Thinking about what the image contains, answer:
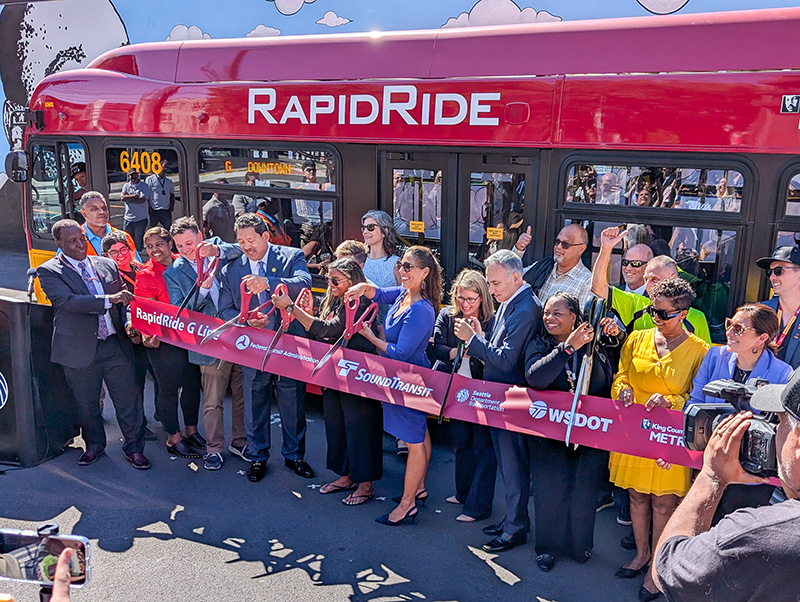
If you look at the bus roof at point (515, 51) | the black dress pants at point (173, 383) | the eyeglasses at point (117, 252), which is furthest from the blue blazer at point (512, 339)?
the eyeglasses at point (117, 252)

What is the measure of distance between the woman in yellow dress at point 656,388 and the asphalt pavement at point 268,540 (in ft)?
1.15

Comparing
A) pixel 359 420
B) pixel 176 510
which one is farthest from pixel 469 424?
pixel 176 510

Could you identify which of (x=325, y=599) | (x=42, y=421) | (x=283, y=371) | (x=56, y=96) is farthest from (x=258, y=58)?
(x=325, y=599)

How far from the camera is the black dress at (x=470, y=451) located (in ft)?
15.9

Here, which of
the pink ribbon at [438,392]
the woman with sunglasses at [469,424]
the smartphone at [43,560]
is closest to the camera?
the smartphone at [43,560]

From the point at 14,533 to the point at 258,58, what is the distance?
206 inches

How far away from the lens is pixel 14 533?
1985 mm

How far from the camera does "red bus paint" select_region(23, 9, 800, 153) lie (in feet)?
15.5

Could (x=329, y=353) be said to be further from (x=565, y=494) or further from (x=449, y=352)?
(x=565, y=494)

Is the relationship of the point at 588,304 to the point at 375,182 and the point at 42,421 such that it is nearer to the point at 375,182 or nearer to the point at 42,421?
the point at 375,182

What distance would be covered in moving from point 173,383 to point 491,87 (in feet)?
11.2

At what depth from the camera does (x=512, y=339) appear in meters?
4.36

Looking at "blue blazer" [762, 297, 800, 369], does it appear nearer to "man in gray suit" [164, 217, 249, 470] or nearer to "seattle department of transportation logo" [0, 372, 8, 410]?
"man in gray suit" [164, 217, 249, 470]

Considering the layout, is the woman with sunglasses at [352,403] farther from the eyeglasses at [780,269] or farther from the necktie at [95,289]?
the eyeglasses at [780,269]
